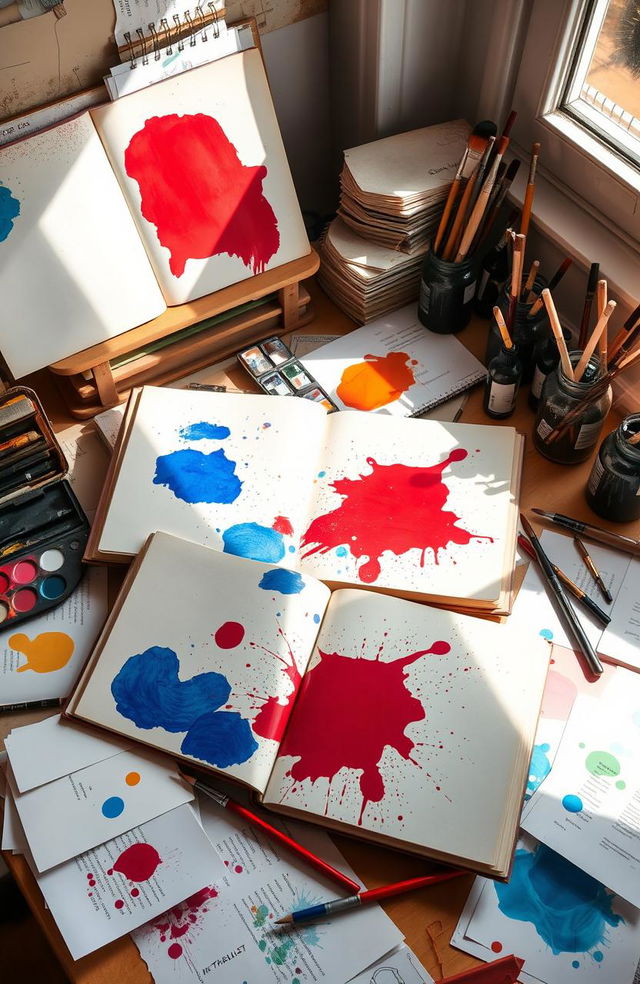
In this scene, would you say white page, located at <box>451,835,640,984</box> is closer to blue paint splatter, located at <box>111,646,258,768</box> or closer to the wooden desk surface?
the wooden desk surface

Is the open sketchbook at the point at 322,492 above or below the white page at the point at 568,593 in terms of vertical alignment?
above

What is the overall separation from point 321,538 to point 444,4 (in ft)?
2.80

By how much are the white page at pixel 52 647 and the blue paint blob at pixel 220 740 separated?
0.18m

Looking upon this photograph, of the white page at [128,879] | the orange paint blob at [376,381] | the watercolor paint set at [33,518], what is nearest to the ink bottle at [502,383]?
the orange paint blob at [376,381]

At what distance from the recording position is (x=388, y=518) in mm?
1149

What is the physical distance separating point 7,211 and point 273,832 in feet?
2.73

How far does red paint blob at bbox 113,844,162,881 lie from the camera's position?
0.92m

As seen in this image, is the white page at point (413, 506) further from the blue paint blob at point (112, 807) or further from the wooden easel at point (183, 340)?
the blue paint blob at point (112, 807)

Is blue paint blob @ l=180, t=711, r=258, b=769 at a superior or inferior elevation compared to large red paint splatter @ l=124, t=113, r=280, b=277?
inferior

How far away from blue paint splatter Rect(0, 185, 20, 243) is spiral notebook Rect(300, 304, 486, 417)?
1.52 ft

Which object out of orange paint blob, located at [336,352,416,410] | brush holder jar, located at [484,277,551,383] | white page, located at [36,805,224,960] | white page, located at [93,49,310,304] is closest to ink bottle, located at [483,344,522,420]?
brush holder jar, located at [484,277,551,383]

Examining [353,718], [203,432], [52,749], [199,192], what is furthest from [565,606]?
[199,192]

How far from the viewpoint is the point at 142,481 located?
116cm

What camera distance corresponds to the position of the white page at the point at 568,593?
43.5 inches
